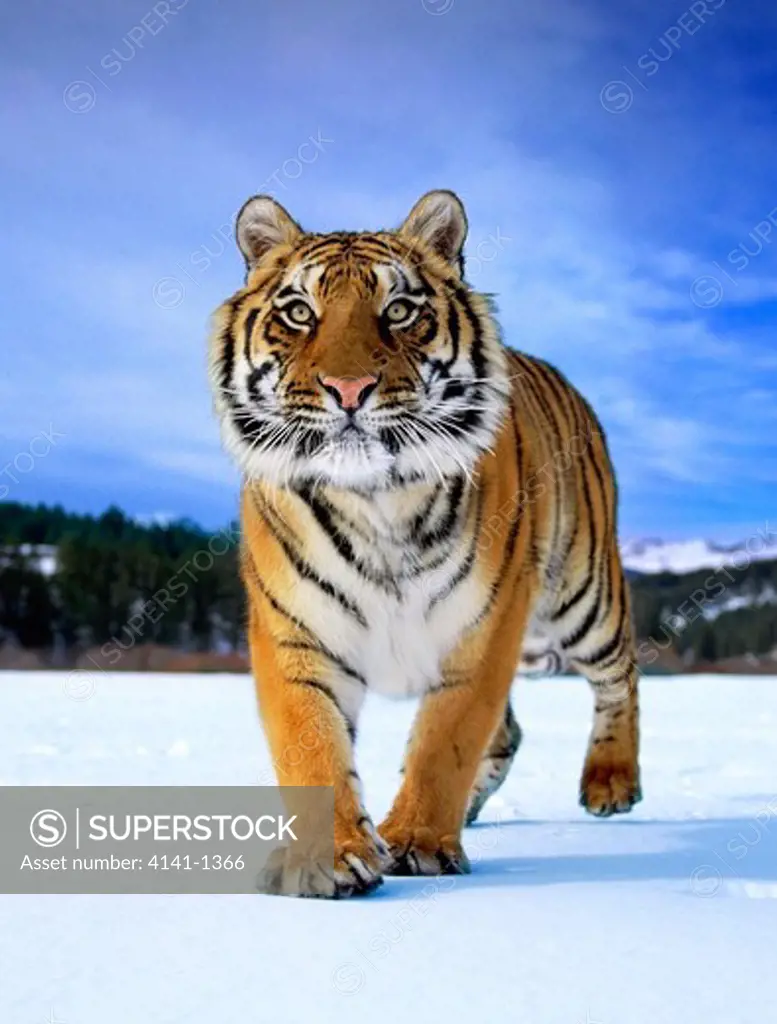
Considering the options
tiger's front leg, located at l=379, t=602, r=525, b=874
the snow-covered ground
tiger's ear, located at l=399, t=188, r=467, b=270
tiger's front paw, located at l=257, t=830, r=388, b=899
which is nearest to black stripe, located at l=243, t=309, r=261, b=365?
tiger's ear, located at l=399, t=188, r=467, b=270

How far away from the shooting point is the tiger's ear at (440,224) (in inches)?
128

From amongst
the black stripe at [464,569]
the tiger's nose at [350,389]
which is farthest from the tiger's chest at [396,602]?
the tiger's nose at [350,389]

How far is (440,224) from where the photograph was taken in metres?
3.26

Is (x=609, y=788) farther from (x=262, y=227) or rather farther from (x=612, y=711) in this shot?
(x=262, y=227)

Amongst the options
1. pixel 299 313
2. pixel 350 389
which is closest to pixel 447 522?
pixel 350 389

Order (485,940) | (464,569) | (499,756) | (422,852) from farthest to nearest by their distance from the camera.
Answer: (499,756)
(464,569)
(422,852)
(485,940)

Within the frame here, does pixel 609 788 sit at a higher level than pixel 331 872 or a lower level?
higher

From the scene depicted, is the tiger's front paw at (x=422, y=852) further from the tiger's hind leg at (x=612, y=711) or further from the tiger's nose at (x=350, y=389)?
the tiger's hind leg at (x=612, y=711)

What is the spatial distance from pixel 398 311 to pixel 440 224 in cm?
37

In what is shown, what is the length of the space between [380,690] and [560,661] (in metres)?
1.60

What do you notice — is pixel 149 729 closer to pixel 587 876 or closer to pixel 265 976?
pixel 587 876

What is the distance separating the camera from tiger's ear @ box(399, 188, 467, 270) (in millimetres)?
3258

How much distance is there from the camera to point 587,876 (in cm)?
298

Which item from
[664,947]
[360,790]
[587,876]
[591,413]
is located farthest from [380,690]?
[591,413]
